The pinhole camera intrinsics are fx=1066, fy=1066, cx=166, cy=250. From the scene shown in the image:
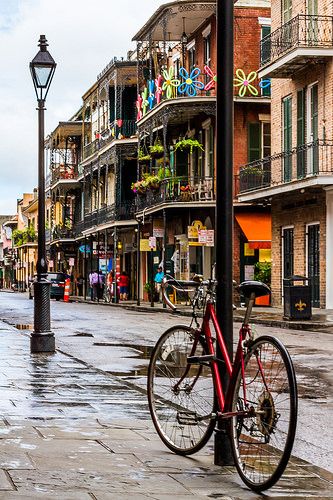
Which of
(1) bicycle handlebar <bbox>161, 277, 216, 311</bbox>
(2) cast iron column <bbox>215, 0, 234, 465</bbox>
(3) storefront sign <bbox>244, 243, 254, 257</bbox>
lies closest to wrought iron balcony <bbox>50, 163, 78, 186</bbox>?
(3) storefront sign <bbox>244, 243, 254, 257</bbox>

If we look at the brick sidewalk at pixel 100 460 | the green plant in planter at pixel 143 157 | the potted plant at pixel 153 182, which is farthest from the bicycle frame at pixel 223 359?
the green plant in planter at pixel 143 157

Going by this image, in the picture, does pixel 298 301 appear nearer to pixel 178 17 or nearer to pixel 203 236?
pixel 203 236

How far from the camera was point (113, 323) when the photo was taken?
25516 mm

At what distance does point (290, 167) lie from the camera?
32.0 m

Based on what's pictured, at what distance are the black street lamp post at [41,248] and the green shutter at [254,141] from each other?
78.3 feet

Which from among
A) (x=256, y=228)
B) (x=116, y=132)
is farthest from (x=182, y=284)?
(x=116, y=132)

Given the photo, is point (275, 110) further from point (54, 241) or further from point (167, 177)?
point (54, 241)

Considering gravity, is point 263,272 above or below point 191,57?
below

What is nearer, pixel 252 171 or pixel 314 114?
pixel 314 114

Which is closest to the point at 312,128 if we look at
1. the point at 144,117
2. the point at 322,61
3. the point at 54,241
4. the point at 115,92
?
the point at 322,61

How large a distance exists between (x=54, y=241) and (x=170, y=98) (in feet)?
110

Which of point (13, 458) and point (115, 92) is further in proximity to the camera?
point (115, 92)

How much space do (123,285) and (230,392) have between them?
4566 centimetres

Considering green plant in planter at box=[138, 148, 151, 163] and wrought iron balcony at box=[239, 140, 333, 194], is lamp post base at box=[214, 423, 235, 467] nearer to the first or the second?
wrought iron balcony at box=[239, 140, 333, 194]
